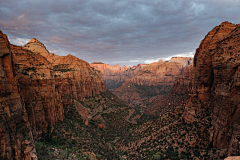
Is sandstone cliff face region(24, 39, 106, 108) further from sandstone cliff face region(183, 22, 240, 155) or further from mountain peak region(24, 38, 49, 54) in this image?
sandstone cliff face region(183, 22, 240, 155)

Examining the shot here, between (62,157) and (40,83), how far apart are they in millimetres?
16145

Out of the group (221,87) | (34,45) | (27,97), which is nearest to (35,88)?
(27,97)

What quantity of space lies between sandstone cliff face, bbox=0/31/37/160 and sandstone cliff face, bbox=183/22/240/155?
24483 mm

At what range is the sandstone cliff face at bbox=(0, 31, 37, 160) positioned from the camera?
12.8 meters

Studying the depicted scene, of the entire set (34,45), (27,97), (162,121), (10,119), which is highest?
(34,45)

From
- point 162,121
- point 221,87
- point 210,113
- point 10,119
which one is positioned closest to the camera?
point 10,119

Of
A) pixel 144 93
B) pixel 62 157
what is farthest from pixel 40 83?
pixel 144 93

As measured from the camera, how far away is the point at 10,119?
1370 cm

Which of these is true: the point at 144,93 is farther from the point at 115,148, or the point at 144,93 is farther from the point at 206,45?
the point at 206,45

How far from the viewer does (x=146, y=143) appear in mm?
37781

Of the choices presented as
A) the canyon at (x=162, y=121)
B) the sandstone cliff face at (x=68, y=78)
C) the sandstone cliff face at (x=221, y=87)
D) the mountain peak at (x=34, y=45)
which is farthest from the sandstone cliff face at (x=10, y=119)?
the mountain peak at (x=34, y=45)

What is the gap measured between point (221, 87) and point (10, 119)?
30.0 meters

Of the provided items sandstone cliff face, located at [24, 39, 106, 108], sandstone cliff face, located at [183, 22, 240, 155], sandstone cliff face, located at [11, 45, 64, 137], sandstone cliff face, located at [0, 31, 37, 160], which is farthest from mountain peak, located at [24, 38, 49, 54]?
sandstone cliff face, located at [183, 22, 240, 155]

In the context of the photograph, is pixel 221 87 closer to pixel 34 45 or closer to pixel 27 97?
pixel 27 97
